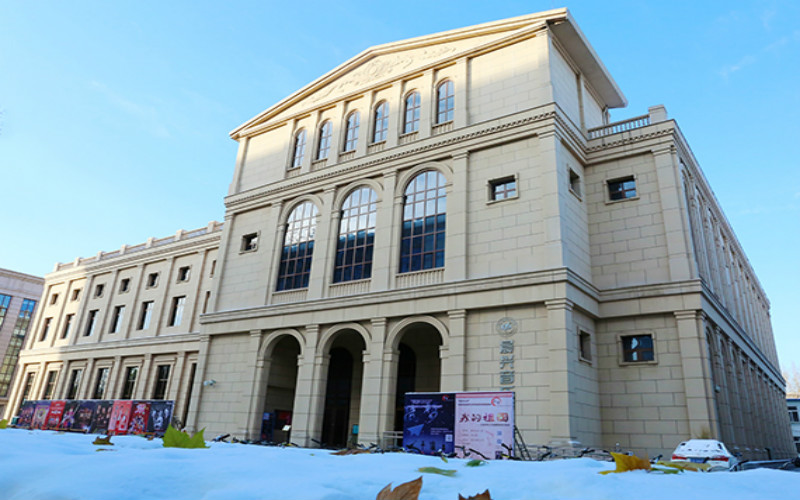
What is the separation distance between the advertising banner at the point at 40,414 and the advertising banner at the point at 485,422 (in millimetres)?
31213

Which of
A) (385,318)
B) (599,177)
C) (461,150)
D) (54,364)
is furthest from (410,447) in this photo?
(54,364)

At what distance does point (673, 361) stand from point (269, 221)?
69.3 feet

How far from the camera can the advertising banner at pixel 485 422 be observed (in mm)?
15414

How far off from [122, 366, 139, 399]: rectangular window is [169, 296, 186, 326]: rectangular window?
442 centimetres

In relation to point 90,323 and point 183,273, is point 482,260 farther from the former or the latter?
point 90,323

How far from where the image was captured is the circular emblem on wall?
20125mm

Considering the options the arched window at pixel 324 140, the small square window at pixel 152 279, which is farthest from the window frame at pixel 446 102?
the small square window at pixel 152 279

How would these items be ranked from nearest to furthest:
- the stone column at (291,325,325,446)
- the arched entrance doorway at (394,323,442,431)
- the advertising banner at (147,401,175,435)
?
1. the stone column at (291,325,325,446)
2. the arched entrance doorway at (394,323,442,431)
3. the advertising banner at (147,401,175,435)

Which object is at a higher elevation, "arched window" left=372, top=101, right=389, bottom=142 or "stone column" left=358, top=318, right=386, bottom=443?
"arched window" left=372, top=101, right=389, bottom=142

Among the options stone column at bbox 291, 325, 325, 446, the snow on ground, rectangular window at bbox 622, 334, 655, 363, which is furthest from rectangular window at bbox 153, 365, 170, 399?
the snow on ground

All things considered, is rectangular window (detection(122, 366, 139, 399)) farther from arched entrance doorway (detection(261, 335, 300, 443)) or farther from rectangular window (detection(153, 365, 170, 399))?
arched entrance doorway (detection(261, 335, 300, 443))

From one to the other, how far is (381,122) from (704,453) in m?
20.4

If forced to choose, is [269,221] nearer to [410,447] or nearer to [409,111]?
[409,111]

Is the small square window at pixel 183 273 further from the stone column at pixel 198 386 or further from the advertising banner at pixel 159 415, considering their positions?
the stone column at pixel 198 386
